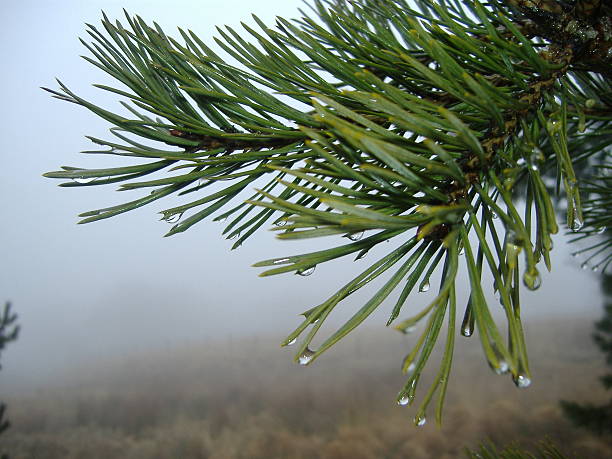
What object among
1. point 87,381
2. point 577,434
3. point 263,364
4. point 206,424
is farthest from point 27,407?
point 577,434

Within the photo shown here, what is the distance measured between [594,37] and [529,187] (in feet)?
0.29

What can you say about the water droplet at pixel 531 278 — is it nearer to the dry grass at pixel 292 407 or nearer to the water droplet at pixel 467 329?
the water droplet at pixel 467 329

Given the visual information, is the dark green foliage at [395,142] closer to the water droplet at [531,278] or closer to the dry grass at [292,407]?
the water droplet at [531,278]

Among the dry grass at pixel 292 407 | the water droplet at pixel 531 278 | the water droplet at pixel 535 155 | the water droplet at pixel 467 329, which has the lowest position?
the dry grass at pixel 292 407

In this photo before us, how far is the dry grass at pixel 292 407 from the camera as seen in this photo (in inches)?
80.7

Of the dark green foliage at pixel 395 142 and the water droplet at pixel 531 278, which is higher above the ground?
the dark green foliage at pixel 395 142

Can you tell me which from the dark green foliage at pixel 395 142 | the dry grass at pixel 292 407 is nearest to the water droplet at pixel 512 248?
the dark green foliage at pixel 395 142

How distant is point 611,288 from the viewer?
1.93m

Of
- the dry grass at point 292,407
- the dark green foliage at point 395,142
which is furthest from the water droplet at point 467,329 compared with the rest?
the dry grass at point 292,407

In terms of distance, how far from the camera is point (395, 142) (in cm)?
16

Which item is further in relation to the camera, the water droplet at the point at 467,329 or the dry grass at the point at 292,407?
the dry grass at the point at 292,407

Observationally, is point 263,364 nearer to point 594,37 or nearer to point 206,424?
point 206,424

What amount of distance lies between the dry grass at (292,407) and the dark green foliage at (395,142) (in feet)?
6.25

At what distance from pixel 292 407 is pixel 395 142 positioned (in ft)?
7.57
